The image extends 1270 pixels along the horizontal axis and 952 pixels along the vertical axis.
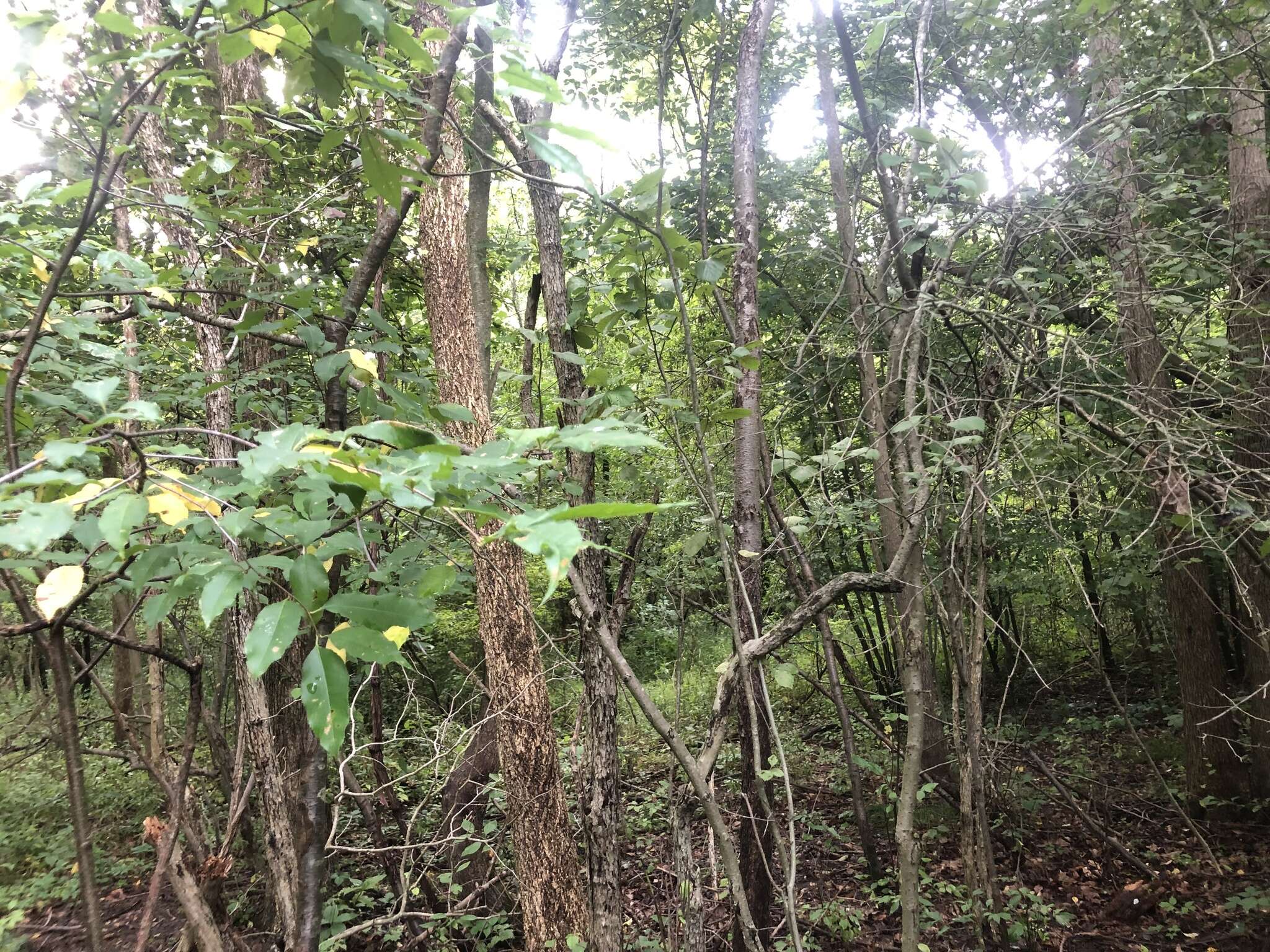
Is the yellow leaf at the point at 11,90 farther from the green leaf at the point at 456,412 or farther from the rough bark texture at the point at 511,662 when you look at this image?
the rough bark texture at the point at 511,662

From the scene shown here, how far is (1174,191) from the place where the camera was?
3281 millimetres

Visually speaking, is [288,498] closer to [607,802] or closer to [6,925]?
[607,802]

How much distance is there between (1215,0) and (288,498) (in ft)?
14.1

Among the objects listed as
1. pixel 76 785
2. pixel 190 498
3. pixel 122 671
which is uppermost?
pixel 190 498

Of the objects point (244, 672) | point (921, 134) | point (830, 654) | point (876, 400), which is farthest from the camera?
point (830, 654)

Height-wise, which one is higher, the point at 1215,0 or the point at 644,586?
the point at 1215,0

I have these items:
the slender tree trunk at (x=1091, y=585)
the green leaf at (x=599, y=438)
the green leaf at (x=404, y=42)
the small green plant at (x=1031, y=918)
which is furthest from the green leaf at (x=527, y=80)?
the slender tree trunk at (x=1091, y=585)

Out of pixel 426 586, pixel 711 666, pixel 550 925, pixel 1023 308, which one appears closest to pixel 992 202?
pixel 1023 308

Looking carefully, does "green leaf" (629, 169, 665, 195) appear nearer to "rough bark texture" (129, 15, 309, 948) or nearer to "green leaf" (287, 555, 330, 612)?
"green leaf" (287, 555, 330, 612)

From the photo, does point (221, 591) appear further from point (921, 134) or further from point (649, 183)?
point (921, 134)

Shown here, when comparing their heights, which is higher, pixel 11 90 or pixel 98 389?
pixel 11 90

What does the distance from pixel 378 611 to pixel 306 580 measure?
11cm

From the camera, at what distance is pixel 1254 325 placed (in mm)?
3592

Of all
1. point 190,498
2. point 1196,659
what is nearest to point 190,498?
point 190,498
